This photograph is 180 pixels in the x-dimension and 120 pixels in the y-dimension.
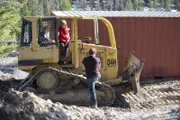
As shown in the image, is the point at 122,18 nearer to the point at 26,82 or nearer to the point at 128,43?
the point at 128,43

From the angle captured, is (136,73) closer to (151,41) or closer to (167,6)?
(151,41)

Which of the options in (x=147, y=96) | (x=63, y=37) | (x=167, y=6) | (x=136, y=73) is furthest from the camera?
(x=167, y=6)

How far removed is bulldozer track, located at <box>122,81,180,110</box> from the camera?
36.9ft

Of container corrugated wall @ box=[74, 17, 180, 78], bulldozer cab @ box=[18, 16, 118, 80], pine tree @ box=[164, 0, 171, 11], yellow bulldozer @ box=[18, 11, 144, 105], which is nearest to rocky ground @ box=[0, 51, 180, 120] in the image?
yellow bulldozer @ box=[18, 11, 144, 105]

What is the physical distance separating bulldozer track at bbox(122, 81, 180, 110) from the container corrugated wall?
222cm

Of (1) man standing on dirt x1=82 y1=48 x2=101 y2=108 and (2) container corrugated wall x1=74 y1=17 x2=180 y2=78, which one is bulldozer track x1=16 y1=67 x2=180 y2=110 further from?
(2) container corrugated wall x1=74 y1=17 x2=180 y2=78

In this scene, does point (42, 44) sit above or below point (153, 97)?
above

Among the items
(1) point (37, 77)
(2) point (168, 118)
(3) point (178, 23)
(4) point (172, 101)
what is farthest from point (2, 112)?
(3) point (178, 23)

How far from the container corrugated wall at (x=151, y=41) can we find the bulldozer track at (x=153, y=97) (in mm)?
2219

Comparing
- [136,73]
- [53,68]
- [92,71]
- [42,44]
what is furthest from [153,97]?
[42,44]

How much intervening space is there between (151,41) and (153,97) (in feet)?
13.6

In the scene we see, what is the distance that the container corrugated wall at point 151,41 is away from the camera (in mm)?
15297

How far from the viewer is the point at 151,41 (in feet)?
51.5

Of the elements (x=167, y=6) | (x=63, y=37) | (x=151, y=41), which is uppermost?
(x=167, y=6)
